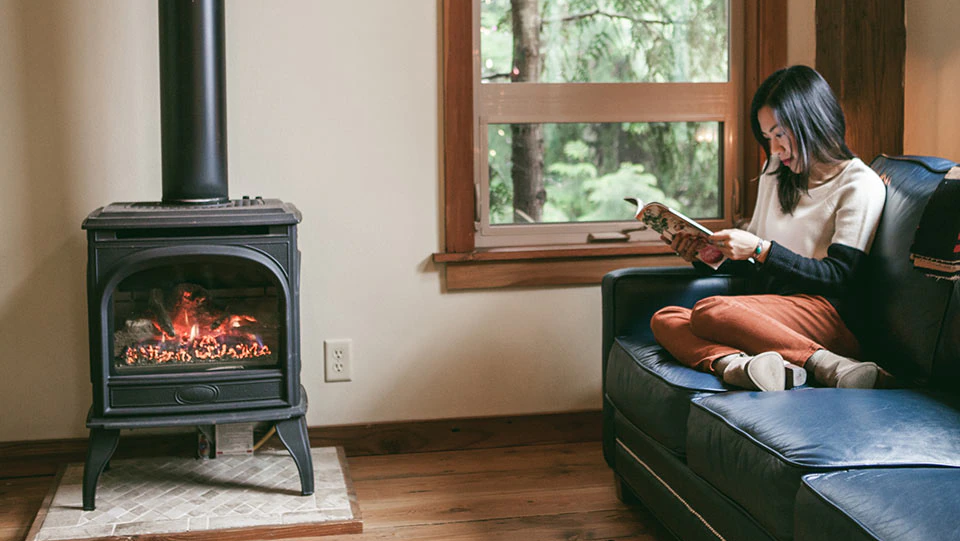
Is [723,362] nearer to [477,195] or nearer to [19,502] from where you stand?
[477,195]

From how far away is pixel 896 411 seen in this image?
64.0 inches

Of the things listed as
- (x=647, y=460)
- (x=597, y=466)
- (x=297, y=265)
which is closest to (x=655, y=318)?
(x=647, y=460)

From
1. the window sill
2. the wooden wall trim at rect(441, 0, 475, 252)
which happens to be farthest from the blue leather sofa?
the wooden wall trim at rect(441, 0, 475, 252)

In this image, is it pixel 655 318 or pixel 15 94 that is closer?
pixel 655 318

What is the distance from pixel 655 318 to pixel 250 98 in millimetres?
1300

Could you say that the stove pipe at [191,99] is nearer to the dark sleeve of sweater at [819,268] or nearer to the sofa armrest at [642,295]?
the sofa armrest at [642,295]

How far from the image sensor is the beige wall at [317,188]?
8.46 feet

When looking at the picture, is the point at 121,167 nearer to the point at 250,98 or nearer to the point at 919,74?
the point at 250,98

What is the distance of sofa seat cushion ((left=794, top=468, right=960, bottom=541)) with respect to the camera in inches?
46.9

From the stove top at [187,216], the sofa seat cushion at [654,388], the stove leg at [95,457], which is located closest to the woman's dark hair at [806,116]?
the sofa seat cushion at [654,388]

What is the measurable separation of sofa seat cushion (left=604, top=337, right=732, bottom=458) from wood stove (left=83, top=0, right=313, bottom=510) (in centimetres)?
81

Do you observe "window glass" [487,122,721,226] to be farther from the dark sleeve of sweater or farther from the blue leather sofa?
the dark sleeve of sweater

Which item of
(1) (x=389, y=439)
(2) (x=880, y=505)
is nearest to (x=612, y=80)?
(1) (x=389, y=439)

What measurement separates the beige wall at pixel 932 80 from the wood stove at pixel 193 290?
1.74 m
